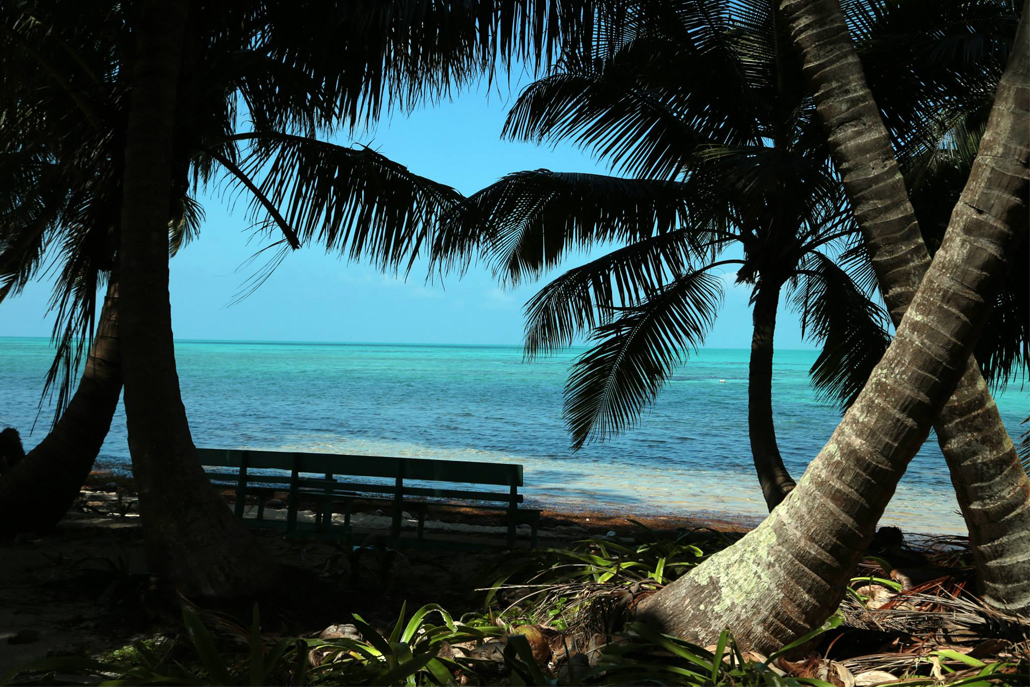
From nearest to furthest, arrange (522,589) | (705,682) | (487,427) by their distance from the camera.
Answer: (705,682), (522,589), (487,427)

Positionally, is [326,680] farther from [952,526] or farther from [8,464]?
[952,526]

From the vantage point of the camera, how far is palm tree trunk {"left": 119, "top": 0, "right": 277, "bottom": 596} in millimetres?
4551

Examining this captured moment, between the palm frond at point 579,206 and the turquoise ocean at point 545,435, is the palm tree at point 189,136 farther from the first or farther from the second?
the turquoise ocean at point 545,435

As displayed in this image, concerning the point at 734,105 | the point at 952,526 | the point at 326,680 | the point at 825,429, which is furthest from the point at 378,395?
the point at 326,680

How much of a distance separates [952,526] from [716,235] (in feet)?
23.6

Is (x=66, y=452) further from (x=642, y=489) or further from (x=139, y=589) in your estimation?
(x=642, y=489)

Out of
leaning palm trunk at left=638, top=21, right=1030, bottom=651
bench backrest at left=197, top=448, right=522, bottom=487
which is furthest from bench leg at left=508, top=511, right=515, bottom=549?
leaning palm trunk at left=638, top=21, right=1030, bottom=651

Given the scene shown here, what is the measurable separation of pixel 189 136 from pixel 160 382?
2005 mm

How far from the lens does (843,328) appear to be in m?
6.96

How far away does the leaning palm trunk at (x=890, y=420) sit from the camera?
2.89 meters

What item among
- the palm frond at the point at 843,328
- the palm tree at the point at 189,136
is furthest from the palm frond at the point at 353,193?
the palm frond at the point at 843,328

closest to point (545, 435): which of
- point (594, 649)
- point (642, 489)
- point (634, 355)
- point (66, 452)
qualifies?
point (642, 489)

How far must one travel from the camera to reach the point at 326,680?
Answer: 9.89 ft

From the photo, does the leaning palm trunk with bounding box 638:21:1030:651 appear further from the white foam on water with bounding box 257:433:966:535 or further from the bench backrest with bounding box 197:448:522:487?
the white foam on water with bounding box 257:433:966:535
